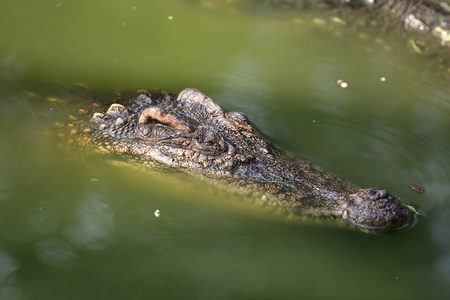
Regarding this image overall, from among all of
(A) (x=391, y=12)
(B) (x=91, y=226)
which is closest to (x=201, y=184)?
(B) (x=91, y=226)

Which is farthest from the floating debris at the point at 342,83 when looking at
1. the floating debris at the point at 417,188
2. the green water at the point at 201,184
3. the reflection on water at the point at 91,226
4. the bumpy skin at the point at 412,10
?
the reflection on water at the point at 91,226

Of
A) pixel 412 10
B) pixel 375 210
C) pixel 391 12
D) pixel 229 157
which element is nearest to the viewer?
pixel 375 210

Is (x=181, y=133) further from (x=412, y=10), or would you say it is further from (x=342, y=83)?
(x=412, y=10)

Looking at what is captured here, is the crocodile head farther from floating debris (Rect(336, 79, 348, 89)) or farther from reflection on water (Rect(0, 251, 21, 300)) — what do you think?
floating debris (Rect(336, 79, 348, 89))

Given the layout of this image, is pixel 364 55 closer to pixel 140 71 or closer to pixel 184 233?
pixel 140 71

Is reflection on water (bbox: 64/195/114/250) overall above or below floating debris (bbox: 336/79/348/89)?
below

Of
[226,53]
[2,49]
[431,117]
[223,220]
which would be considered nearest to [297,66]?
[226,53]

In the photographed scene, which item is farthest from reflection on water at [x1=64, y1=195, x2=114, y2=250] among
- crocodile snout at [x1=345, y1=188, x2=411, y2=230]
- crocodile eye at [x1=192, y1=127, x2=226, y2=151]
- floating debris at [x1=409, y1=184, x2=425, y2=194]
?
floating debris at [x1=409, y1=184, x2=425, y2=194]

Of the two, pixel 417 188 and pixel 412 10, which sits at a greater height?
pixel 412 10
